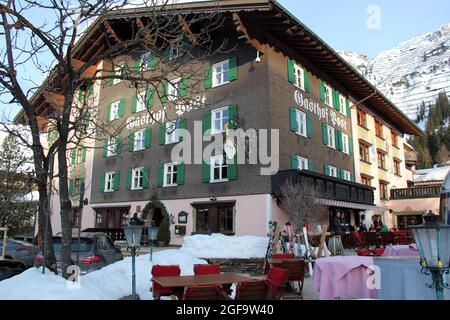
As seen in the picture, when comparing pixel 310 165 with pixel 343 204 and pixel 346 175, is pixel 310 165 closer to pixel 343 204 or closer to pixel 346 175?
pixel 343 204

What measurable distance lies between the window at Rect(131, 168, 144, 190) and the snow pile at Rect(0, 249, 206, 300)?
13299 millimetres

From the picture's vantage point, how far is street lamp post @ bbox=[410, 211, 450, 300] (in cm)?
429

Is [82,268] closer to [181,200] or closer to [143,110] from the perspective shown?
[181,200]

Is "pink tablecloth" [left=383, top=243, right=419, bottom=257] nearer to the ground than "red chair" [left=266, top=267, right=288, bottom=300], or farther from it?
farther from it

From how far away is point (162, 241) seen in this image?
22.9 meters

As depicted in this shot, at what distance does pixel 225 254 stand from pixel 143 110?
16429 millimetres

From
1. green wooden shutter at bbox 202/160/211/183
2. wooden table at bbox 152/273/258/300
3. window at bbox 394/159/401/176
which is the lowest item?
wooden table at bbox 152/273/258/300

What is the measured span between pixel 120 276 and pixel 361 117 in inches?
1038

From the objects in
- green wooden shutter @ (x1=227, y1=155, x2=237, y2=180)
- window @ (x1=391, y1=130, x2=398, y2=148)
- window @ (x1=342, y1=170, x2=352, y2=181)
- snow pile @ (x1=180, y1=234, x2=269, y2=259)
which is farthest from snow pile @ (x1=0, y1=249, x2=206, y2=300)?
window @ (x1=391, y1=130, x2=398, y2=148)

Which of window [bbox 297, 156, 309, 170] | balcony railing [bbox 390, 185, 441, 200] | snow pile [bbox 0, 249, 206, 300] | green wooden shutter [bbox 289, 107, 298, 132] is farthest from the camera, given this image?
balcony railing [bbox 390, 185, 441, 200]

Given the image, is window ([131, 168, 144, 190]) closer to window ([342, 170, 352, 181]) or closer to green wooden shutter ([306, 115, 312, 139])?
green wooden shutter ([306, 115, 312, 139])

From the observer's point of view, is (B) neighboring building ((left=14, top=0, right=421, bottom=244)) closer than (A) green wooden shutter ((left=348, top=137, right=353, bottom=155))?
Yes

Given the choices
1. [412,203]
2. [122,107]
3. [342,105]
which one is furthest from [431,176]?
[122,107]

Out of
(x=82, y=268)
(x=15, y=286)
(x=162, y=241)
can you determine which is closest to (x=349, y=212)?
(x=162, y=241)
